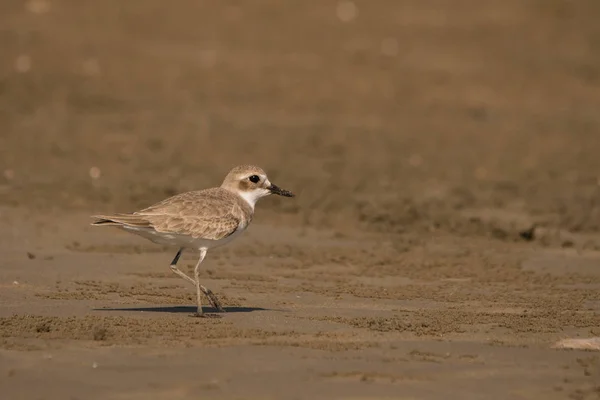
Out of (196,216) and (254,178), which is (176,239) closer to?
(196,216)

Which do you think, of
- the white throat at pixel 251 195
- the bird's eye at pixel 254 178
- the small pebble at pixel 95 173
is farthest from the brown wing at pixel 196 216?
the small pebble at pixel 95 173

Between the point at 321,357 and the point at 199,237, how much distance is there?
229cm

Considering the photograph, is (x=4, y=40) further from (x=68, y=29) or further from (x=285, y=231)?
(x=285, y=231)

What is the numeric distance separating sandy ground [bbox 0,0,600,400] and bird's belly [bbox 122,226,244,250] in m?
0.46

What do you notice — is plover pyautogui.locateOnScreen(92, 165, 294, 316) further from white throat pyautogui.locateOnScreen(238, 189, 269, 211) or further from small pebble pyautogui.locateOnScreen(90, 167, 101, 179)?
small pebble pyautogui.locateOnScreen(90, 167, 101, 179)

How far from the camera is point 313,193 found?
15.1m

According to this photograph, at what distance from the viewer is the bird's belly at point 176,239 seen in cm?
972

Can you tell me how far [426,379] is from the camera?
294 inches

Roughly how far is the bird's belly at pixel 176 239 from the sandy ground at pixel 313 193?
0.46m

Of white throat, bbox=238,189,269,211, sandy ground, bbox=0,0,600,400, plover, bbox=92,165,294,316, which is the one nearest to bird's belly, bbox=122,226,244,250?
plover, bbox=92,165,294,316

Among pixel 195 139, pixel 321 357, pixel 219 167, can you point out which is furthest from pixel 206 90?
pixel 321 357

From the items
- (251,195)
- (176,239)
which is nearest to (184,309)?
(176,239)

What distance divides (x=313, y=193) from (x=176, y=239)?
535 centimetres

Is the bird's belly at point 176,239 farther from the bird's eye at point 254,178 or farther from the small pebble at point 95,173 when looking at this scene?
the small pebble at point 95,173
